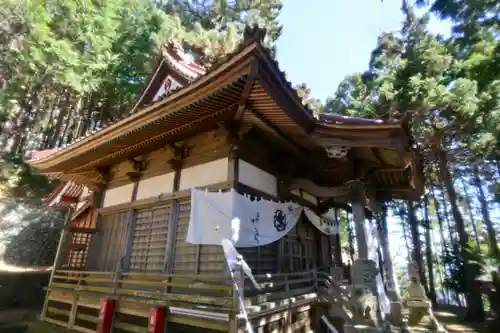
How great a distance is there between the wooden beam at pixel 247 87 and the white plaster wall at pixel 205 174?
3.61 feet

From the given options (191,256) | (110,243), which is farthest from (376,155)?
(110,243)

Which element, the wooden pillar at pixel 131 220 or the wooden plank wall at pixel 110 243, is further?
the wooden plank wall at pixel 110 243

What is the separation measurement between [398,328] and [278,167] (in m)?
5.18

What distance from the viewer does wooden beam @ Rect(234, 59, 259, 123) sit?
364cm

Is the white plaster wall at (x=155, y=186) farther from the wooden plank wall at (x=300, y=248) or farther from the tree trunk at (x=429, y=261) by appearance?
the tree trunk at (x=429, y=261)

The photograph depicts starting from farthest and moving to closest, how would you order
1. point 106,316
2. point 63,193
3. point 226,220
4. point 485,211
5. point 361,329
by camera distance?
point 485,211
point 63,193
point 106,316
point 226,220
point 361,329

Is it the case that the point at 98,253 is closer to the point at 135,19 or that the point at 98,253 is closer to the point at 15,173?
the point at 15,173

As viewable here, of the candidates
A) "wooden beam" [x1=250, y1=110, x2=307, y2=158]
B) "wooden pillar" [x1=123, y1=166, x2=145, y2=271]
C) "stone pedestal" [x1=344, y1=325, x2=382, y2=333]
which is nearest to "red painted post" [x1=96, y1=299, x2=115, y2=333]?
"wooden pillar" [x1=123, y1=166, x2=145, y2=271]

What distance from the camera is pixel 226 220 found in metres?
5.13

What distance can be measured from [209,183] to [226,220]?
3.35ft

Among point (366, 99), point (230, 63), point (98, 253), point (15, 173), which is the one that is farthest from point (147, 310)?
point (15, 173)

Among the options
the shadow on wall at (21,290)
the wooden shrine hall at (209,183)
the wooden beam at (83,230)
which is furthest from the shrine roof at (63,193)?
the wooden beam at (83,230)

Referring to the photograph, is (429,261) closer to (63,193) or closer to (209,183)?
(209,183)

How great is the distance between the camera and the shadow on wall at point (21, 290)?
1158 cm
